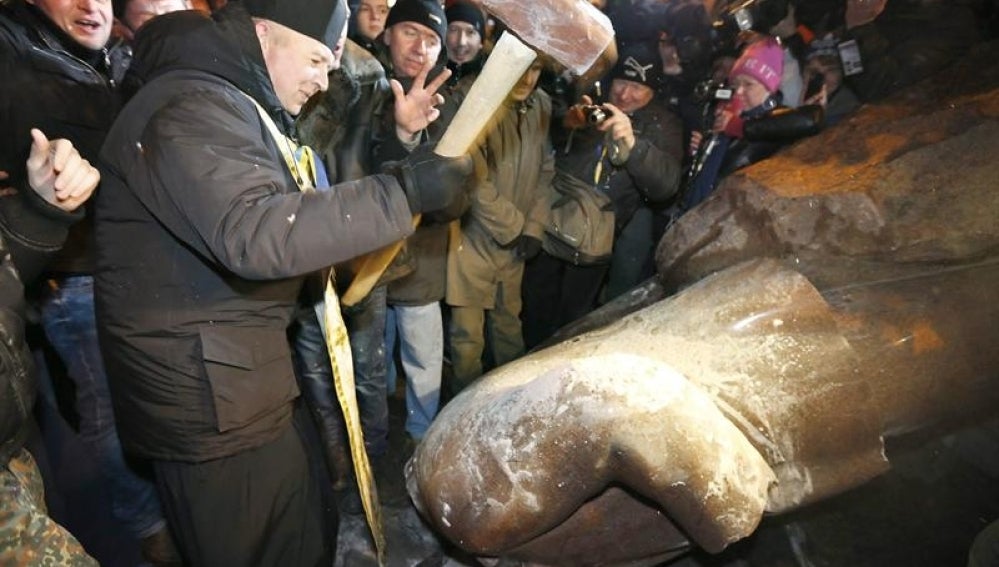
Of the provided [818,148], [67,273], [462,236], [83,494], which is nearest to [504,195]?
[462,236]

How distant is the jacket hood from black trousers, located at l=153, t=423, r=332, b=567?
120 cm

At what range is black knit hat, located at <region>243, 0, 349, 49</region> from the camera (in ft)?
6.26

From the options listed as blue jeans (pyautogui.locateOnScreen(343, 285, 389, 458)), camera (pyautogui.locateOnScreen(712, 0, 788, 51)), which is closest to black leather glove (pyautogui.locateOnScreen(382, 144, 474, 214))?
blue jeans (pyautogui.locateOnScreen(343, 285, 389, 458))

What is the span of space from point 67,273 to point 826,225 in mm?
3300

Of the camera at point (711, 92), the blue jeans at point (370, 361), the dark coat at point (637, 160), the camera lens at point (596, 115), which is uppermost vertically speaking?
the camera lens at point (596, 115)

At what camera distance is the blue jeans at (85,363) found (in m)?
2.63

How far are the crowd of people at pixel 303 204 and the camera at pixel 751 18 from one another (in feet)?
0.08

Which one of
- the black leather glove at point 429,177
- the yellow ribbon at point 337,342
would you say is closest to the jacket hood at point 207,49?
the yellow ribbon at point 337,342

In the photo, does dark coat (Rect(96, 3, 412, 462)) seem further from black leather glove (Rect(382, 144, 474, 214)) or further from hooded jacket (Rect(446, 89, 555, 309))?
hooded jacket (Rect(446, 89, 555, 309))

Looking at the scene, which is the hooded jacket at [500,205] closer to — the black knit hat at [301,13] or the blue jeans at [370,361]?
the blue jeans at [370,361]

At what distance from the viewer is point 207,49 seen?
1794 mm

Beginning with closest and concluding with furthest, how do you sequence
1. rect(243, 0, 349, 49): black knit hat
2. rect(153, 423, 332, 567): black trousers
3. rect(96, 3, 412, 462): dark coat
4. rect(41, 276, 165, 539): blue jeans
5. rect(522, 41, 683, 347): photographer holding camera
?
rect(96, 3, 412, 462): dark coat
rect(243, 0, 349, 49): black knit hat
rect(153, 423, 332, 567): black trousers
rect(41, 276, 165, 539): blue jeans
rect(522, 41, 683, 347): photographer holding camera

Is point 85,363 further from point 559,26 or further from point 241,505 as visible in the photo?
point 559,26

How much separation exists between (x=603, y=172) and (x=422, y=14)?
155 cm
